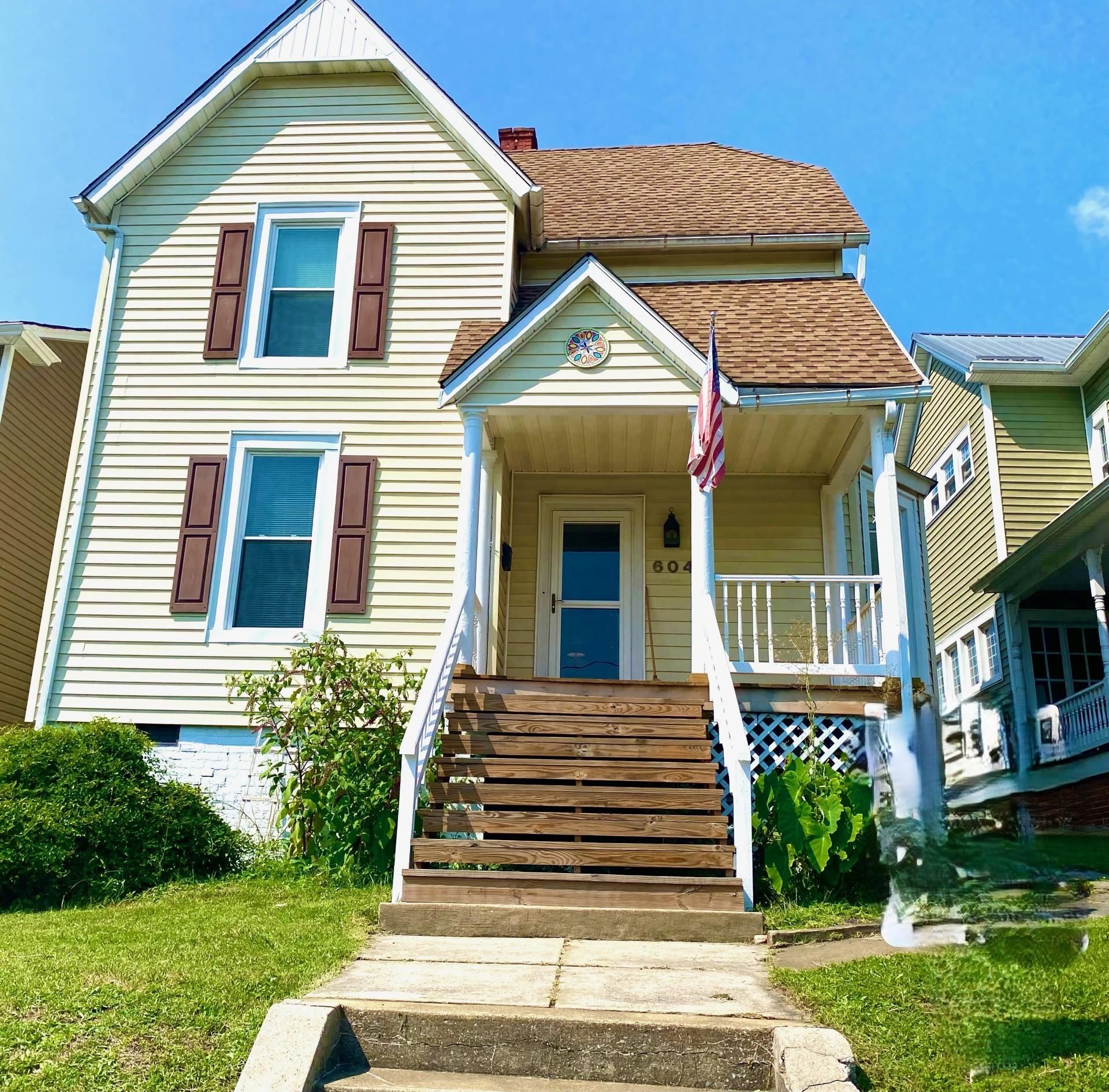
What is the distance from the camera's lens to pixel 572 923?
18.9ft

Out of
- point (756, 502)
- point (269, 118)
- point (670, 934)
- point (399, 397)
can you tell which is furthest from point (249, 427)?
point (670, 934)

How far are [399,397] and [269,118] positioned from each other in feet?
12.1

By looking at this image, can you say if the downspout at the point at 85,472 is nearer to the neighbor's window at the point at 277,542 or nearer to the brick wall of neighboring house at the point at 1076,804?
the neighbor's window at the point at 277,542

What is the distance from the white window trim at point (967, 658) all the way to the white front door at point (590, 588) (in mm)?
7245

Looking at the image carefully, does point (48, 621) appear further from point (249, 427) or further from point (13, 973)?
point (13, 973)

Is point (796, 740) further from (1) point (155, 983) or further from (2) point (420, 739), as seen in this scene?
(1) point (155, 983)

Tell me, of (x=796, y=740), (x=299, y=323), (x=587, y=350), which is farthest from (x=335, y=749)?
(x=299, y=323)

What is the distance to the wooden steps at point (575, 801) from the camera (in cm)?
616

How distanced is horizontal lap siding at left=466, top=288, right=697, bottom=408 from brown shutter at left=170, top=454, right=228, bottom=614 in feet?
9.36

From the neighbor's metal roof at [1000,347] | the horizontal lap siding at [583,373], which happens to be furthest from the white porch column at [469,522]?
the neighbor's metal roof at [1000,347]

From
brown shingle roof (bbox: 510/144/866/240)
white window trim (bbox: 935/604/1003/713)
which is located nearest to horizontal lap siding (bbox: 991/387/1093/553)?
white window trim (bbox: 935/604/1003/713)

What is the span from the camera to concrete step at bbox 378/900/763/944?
573cm

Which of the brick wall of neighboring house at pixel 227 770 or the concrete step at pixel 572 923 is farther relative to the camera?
the brick wall of neighboring house at pixel 227 770

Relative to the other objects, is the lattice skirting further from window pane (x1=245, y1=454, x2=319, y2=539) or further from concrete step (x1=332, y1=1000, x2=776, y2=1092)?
window pane (x1=245, y1=454, x2=319, y2=539)
